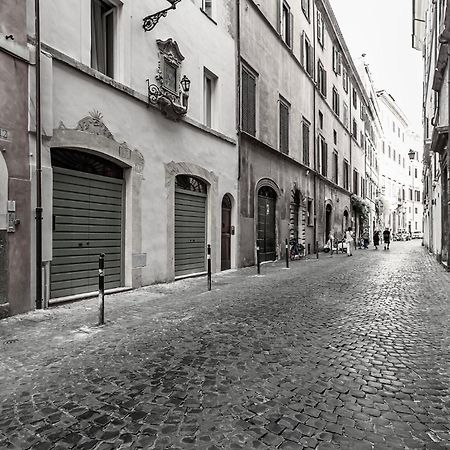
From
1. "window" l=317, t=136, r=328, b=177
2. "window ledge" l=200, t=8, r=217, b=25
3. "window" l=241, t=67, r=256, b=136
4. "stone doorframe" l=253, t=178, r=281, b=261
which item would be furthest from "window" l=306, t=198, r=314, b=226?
"window ledge" l=200, t=8, r=217, b=25

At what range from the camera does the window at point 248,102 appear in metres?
14.9

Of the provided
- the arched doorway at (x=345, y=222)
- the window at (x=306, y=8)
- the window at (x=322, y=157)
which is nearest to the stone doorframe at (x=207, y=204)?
the window at (x=322, y=157)

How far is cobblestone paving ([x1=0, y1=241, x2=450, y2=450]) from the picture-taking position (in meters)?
2.69

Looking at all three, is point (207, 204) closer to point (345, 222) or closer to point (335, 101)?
point (335, 101)

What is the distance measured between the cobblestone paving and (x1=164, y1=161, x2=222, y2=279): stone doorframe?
341 cm

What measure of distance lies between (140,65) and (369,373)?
8.24m

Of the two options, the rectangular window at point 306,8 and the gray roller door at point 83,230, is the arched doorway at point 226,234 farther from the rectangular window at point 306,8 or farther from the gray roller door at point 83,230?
the rectangular window at point 306,8

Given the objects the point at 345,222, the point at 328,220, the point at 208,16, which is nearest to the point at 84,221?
the point at 208,16

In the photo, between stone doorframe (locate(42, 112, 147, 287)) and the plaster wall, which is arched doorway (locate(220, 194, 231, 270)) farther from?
stone doorframe (locate(42, 112, 147, 287))

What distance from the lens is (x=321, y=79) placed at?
83.0 ft

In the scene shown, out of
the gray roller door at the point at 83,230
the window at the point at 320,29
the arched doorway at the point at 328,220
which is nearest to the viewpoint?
the gray roller door at the point at 83,230

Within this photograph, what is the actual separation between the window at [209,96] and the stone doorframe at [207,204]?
1820 mm

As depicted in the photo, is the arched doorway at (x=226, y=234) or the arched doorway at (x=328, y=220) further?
the arched doorway at (x=328, y=220)

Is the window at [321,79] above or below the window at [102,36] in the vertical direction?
above
